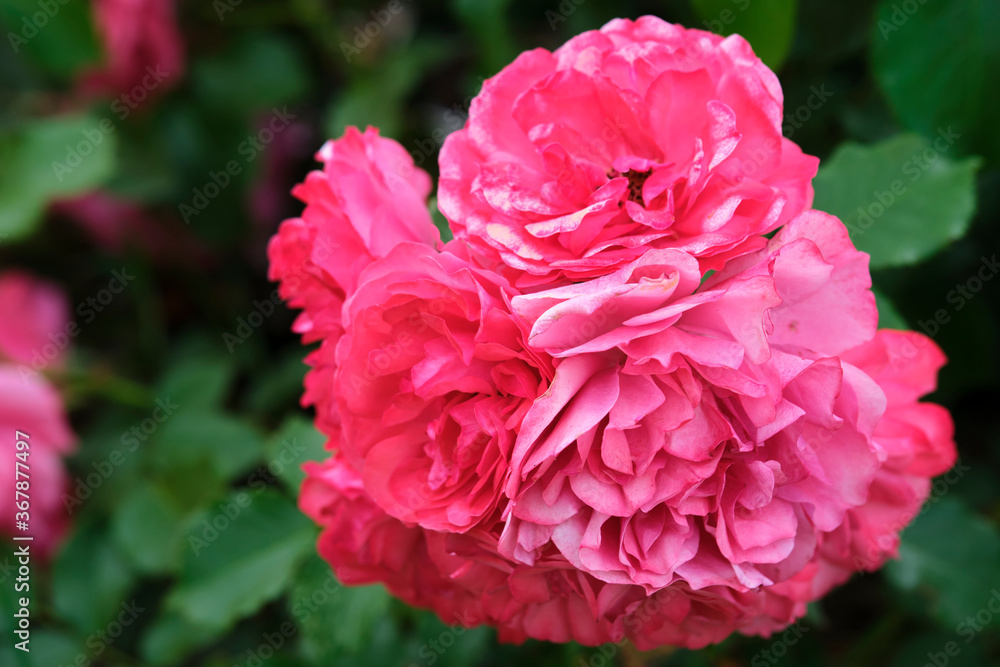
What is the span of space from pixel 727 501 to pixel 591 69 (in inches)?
12.9

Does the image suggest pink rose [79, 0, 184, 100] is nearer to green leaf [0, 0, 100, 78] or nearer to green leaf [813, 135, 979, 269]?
green leaf [0, 0, 100, 78]

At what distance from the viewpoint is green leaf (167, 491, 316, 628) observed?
922mm

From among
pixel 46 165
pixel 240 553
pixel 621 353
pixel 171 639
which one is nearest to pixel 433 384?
pixel 621 353

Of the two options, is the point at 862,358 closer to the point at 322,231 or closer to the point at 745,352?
the point at 745,352

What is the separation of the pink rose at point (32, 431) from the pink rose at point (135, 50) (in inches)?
18.1

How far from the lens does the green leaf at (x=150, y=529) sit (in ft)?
Result: 3.75

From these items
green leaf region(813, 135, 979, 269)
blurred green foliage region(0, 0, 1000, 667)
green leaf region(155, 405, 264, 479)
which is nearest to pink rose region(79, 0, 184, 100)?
blurred green foliage region(0, 0, 1000, 667)

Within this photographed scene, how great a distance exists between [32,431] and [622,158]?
1.14m

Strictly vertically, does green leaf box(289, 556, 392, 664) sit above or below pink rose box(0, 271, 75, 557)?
below

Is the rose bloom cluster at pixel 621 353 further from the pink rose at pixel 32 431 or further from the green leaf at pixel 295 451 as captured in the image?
the pink rose at pixel 32 431

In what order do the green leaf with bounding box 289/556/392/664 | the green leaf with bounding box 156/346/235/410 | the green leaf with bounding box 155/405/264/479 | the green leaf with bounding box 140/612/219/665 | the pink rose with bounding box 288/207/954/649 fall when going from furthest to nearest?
the green leaf with bounding box 156/346/235/410 → the green leaf with bounding box 155/405/264/479 → the green leaf with bounding box 140/612/219/665 → the green leaf with bounding box 289/556/392/664 → the pink rose with bounding box 288/207/954/649

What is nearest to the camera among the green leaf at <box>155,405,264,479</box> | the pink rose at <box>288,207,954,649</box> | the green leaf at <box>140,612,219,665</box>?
the pink rose at <box>288,207,954,649</box>

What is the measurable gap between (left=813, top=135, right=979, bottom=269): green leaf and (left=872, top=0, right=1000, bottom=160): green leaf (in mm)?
37

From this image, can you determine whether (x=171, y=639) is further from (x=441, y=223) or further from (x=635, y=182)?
(x=635, y=182)
